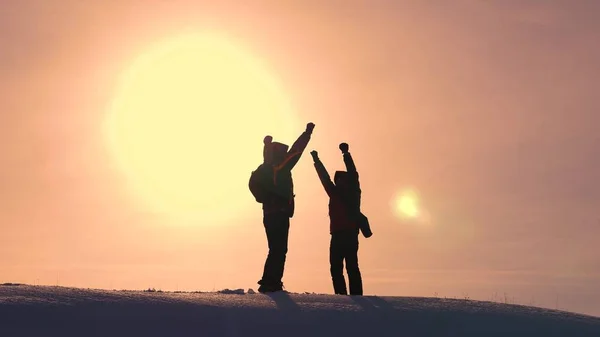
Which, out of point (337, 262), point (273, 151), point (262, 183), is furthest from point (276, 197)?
point (337, 262)

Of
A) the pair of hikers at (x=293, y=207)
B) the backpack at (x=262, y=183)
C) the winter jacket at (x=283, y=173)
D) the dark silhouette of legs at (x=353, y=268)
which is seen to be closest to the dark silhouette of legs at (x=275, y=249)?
the pair of hikers at (x=293, y=207)

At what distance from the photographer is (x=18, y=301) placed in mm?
10156

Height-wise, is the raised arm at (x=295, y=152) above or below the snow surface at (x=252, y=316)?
above

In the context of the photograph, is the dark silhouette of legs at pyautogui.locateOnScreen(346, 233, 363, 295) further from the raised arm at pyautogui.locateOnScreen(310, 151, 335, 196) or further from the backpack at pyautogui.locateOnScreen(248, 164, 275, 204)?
the backpack at pyautogui.locateOnScreen(248, 164, 275, 204)

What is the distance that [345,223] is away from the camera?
15164mm

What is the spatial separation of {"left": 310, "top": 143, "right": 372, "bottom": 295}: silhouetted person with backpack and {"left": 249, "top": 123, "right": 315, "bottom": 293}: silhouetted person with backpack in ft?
2.66

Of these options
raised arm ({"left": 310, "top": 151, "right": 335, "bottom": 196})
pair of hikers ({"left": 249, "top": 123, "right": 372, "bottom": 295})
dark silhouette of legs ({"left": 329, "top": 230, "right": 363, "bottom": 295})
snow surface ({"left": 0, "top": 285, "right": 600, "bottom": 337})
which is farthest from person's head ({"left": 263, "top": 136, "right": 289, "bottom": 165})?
snow surface ({"left": 0, "top": 285, "right": 600, "bottom": 337})

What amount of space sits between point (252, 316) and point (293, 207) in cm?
417

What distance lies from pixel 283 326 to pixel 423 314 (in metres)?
2.10

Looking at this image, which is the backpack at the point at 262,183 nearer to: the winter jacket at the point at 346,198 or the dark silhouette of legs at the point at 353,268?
the winter jacket at the point at 346,198

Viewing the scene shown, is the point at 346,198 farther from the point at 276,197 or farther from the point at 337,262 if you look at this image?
the point at 276,197

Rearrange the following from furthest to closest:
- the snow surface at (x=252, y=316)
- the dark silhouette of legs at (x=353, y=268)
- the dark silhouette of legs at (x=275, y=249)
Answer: the dark silhouette of legs at (x=353, y=268)
the dark silhouette of legs at (x=275, y=249)
the snow surface at (x=252, y=316)

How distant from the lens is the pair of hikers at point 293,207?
14422mm

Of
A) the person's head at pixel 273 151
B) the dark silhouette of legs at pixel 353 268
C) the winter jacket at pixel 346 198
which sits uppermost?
the person's head at pixel 273 151
